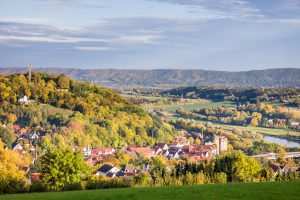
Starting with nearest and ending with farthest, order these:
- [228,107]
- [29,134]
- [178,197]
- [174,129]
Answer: [178,197]
[29,134]
[174,129]
[228,107]

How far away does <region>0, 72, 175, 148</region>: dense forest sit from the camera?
64.8m

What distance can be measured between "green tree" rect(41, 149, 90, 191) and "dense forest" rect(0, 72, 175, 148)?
34.2 meters

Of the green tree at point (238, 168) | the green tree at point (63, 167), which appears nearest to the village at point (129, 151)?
the green tree at point (238, 168)

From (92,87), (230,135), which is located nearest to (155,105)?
(92,87)

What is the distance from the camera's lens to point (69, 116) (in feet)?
236

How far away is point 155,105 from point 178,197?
107852 mm

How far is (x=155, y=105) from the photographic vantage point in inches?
4774

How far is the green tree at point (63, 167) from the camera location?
22.8 meters

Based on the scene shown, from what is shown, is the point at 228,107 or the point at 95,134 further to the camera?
the point at 228,107

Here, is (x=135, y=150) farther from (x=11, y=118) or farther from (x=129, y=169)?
(x=11, y=118)

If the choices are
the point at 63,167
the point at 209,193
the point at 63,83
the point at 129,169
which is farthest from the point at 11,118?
the point at 209,193

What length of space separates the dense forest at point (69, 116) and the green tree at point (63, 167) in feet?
112

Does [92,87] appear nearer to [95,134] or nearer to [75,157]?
[95,134]

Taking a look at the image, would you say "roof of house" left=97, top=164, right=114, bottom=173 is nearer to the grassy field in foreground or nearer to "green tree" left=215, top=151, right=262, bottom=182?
"green tree" left=215, top=151, right=262, bottom=182
